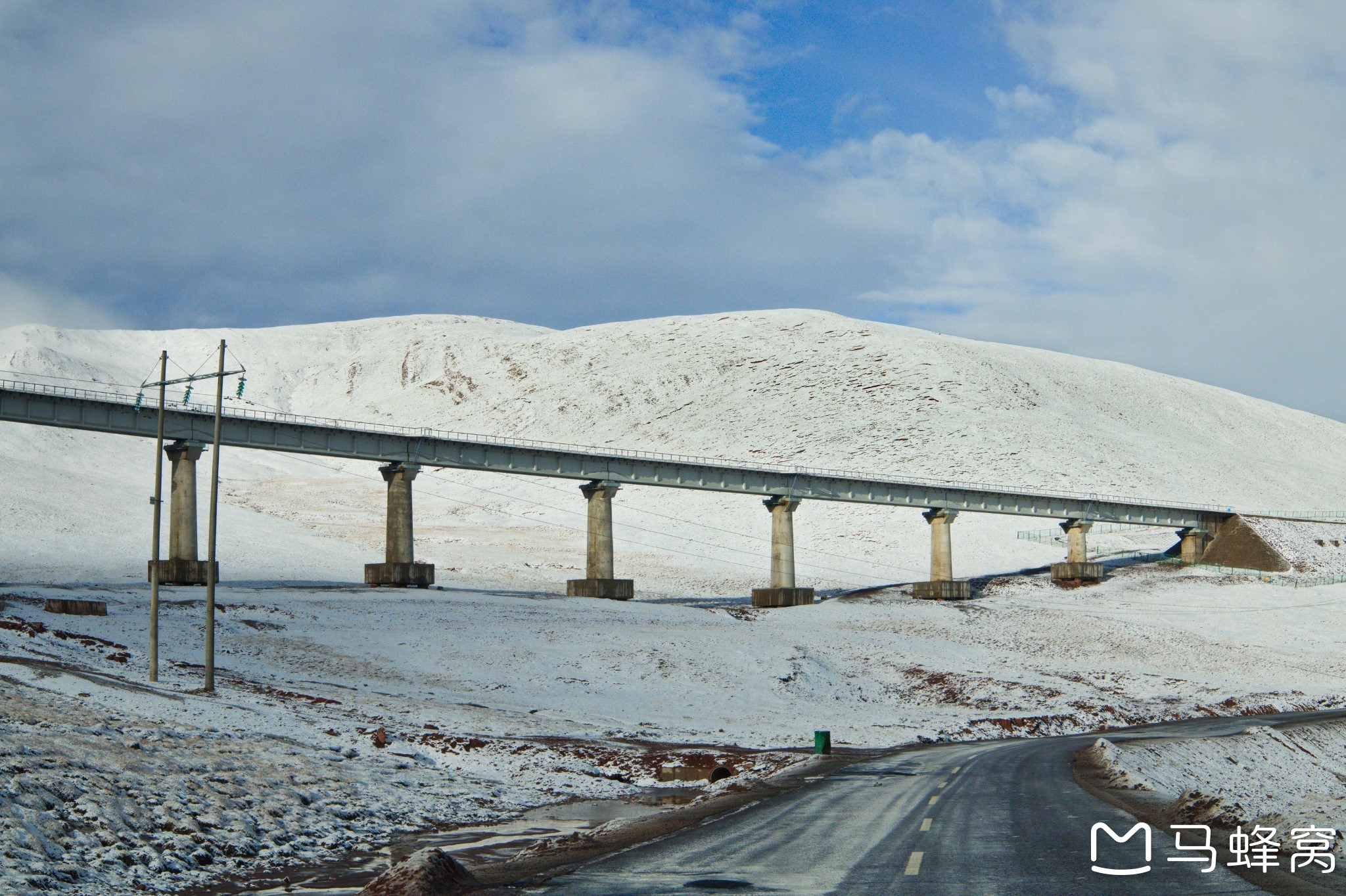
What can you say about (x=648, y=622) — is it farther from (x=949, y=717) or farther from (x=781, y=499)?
(x=781, y=499)

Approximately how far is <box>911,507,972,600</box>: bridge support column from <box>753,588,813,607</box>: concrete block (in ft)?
42.3

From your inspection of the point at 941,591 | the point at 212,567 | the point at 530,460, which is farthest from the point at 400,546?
the point at 212,567

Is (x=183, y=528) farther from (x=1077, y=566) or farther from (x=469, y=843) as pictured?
(x=1077, y=566)

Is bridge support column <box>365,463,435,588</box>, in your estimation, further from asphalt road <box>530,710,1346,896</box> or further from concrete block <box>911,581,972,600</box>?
asphalt road <box>530,710,1346,896</box>

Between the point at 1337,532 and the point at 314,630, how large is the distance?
4230 inches

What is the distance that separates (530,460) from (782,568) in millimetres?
21043

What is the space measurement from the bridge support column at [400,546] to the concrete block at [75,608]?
942 inches

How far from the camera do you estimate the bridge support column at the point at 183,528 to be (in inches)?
2771

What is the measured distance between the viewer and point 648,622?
227 ft

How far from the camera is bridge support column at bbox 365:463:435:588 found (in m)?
78.4

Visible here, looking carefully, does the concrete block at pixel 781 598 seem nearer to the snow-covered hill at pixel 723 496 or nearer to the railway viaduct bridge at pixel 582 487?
the railway viaduct bridge at pixel 582 487

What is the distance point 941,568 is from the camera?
330 ft
